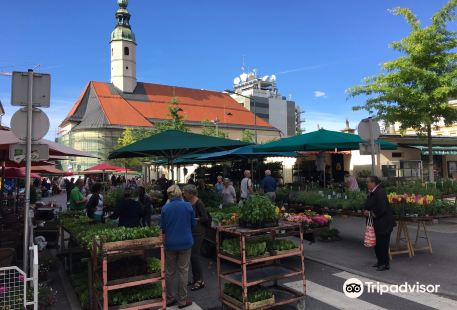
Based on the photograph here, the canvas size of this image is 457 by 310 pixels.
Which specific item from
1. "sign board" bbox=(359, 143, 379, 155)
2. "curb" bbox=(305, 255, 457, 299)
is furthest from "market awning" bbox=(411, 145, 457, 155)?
"curb" bbox=(305, 255, 457, 299)

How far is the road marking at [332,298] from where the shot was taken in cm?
554

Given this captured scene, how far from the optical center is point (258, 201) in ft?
18.2

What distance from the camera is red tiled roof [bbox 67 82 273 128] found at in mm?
69944

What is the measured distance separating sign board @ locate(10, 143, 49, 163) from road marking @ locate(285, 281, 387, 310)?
171 inches

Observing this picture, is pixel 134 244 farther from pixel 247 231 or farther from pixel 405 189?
pixel 405 189

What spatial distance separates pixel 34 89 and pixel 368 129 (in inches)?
284

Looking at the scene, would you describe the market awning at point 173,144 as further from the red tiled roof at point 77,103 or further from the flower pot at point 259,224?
the red tiled roof at point 77,103

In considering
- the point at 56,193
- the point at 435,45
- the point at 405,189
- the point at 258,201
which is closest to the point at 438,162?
the point at 435,45

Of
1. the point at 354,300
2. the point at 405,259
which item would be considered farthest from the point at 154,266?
the point at 405,259

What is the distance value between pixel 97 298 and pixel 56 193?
4054 centimetres

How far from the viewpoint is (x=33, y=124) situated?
19.6 feet

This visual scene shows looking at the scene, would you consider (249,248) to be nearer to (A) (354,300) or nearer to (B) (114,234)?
(B) (114,234)

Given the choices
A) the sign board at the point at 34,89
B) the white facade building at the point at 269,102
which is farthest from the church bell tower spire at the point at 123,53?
the sign board at the point at 34,89

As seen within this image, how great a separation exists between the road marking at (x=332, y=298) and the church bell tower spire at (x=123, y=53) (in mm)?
72322
